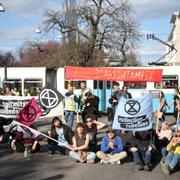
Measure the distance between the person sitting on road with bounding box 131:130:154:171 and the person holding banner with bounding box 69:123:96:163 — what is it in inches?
41.3

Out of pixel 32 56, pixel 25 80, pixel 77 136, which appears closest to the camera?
pixel 77 136

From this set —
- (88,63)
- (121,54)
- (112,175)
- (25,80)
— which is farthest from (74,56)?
(112,175)

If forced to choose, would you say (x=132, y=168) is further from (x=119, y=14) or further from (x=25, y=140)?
(x=119, y=14)

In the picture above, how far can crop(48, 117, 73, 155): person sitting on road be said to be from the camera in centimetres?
1250

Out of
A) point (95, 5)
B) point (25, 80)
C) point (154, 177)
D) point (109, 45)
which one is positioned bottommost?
point (154, 177)

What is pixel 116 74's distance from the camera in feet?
74.0

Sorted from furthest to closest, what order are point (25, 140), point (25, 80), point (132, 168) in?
point (25, 80), point (25, 140), point (132, 168)

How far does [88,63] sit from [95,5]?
17.2ft

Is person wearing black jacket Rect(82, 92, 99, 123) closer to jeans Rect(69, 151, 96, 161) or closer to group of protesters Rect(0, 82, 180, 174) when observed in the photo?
group of protesters Rect(0, 82, 180, 174)

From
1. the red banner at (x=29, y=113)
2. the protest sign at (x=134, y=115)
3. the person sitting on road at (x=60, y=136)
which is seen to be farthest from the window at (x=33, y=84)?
the protest sign at (x=134, y=115)

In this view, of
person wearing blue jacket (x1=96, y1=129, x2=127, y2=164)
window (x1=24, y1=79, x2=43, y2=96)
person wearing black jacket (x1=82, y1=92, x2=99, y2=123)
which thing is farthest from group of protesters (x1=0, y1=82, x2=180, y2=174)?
window (x1=24, y1=79, x2=43, y2=96)

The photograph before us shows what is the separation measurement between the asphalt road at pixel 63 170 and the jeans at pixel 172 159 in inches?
8.1

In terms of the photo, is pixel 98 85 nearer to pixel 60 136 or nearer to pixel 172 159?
pixel 60 136

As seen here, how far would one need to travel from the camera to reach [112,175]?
10188mm
